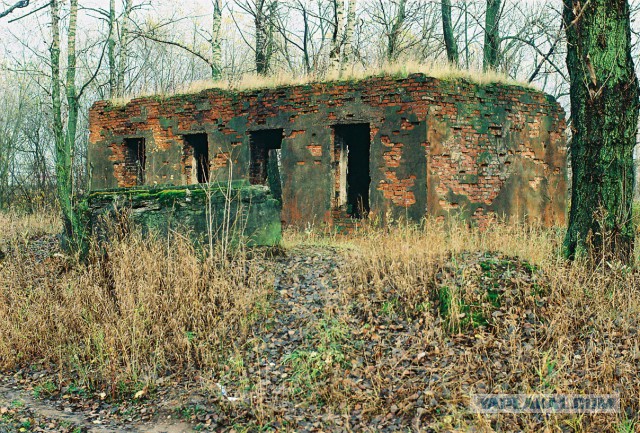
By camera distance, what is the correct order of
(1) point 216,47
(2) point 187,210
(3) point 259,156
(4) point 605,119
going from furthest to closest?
(1) point 216,47
(3) point 259,156
(2) point 187,210
(4) point 605,119

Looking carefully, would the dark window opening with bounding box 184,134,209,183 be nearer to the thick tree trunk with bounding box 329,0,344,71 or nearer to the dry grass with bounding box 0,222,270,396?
the thick tree trunk with bounding box 329,0,344,71

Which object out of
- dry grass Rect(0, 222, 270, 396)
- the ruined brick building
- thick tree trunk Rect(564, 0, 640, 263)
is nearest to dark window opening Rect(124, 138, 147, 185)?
the ruined brick building

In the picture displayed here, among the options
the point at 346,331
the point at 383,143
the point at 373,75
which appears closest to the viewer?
the point at 346,331

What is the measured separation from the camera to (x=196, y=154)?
15641mm

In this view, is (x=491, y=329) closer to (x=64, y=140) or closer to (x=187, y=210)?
(x=187, y=210)

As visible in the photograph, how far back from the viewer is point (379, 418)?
5.12 m

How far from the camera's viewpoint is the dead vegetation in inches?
204

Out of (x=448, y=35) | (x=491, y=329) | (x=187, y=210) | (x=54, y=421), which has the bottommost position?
(x=54, y=421)

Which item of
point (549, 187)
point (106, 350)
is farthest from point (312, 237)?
point (106, 350)

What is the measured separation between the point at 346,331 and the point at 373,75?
7.45 meters

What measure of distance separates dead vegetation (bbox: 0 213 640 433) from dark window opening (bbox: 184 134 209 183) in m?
7.03

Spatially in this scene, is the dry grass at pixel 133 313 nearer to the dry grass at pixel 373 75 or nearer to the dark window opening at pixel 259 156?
the dry grass at pixel 373 75

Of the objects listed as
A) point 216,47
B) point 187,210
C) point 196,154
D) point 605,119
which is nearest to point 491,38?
point 216,47

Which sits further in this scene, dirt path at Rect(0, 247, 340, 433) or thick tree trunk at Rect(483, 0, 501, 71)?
thick tree trunk at Rect(483, 0, 501, 71)
